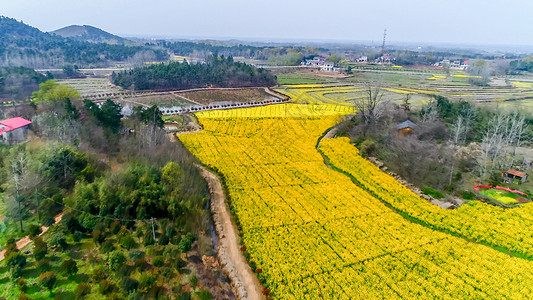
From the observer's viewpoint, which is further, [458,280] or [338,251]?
[338,251]

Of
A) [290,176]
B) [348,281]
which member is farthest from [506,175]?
[348,281]

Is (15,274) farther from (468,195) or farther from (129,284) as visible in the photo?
(468,195)

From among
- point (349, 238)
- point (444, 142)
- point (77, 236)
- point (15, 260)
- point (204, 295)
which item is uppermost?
point (444, 142)

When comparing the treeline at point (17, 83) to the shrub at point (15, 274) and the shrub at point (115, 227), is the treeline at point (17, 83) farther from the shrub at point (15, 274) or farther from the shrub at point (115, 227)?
the shrub at point (15, 274)

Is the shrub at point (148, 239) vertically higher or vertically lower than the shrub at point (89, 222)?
lower

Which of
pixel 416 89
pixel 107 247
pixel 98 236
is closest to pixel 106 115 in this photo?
pixel 98 236

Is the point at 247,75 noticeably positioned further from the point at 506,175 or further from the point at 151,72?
the point at 506,175

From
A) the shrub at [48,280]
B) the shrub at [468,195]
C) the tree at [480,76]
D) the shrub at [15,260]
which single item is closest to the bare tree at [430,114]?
the shrub at [468,195]
